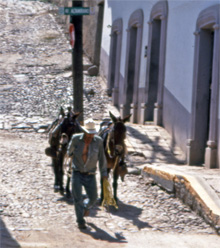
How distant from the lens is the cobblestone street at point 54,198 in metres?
7.78

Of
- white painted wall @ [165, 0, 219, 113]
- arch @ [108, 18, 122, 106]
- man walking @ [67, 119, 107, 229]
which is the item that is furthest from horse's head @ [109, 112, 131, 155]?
arch @ [108, 18, 122, 106]

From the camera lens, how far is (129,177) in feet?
39.3

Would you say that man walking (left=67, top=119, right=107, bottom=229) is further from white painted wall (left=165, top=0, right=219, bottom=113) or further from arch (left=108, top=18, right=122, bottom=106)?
arch (left=108, top=18, right=122, bottom=106)

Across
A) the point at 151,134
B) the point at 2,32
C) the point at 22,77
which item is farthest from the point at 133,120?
the point at 2,32

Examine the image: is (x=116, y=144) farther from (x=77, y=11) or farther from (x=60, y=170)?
(x=77, y=11)

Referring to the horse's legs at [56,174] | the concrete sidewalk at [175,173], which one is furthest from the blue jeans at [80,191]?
the horse's legs at [56,174]

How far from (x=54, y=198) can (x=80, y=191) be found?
2.03 metres

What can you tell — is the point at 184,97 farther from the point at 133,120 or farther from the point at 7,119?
the point at 7,119

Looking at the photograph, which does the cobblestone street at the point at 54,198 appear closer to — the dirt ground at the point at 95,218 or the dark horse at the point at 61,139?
the dirt ground at the point at 95,218

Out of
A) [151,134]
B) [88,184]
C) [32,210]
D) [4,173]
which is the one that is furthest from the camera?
[151,134]

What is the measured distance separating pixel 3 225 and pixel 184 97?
23.5 feet

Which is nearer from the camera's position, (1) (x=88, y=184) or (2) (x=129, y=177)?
(1) (x=88, y=184)

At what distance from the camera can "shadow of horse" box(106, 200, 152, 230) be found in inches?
342

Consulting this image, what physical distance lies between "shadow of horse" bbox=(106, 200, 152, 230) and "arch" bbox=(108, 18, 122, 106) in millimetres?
11732
